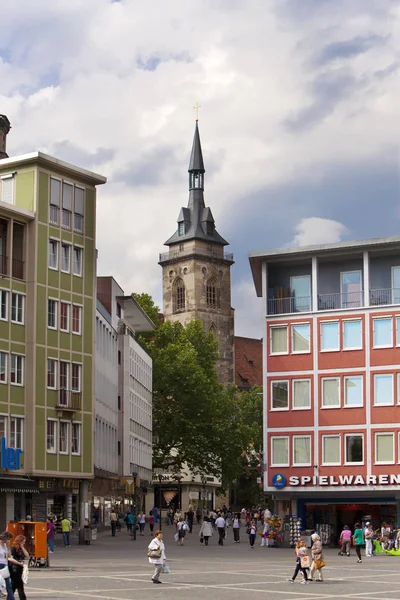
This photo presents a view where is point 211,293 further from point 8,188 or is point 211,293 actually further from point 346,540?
point 346,540

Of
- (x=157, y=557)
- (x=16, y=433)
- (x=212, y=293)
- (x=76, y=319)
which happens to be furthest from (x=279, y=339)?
(x=212, y=293)

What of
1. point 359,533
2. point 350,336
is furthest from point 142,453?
point 359,533

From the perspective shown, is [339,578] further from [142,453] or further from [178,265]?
[178,265]

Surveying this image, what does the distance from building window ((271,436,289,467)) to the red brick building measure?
56 mm

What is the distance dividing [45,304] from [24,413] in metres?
5.88

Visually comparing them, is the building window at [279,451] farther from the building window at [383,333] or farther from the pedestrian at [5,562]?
the pedestrian at [5,562]

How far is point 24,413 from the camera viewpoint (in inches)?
2554

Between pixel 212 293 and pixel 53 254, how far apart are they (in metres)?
103

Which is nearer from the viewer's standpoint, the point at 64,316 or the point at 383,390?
the point at 64,316

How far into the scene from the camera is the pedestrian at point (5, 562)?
85.0ft

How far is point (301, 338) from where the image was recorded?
71750mm

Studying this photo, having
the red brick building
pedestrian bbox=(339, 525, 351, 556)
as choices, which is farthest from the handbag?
the red brick building

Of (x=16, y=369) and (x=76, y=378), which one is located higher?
(x=16, y=369)

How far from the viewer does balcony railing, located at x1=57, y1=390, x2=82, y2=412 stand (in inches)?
2643
